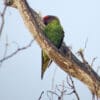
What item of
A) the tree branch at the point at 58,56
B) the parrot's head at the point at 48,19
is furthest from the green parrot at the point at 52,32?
the tree branch at the point at 58,56

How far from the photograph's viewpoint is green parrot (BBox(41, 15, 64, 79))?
291cm

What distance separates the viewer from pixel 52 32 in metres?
2.96

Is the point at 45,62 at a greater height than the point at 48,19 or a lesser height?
lesser

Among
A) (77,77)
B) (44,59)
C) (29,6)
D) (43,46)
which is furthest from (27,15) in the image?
(77,77)

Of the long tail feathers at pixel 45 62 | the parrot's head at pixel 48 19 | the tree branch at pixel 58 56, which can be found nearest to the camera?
the tree branch at pixel 58 56

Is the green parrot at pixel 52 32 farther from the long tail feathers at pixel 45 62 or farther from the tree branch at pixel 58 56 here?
the tree branch at pixel 58 56

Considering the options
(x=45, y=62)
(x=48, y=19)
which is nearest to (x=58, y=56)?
(x=45, y=62)

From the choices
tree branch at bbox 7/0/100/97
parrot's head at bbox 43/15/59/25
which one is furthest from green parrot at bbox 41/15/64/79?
tree branch at bbox 7/0/100/97

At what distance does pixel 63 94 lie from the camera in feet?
5.67

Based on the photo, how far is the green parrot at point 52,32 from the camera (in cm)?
291

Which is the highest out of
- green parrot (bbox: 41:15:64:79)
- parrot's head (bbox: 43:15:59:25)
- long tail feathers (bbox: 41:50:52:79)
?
parrot's head (bbox: 43:15:59:25)

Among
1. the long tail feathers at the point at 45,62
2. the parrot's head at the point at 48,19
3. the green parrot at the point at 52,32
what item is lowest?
the long tail feathers at the point at 45,62

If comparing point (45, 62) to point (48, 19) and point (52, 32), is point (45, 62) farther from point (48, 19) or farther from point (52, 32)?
point (48, 19)

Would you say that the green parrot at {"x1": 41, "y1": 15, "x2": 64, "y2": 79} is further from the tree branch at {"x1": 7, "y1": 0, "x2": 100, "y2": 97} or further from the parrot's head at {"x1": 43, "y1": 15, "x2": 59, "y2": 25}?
the tree branch at {"x1": 7, "y1": 0, "x2": 100, "y2": 97}
